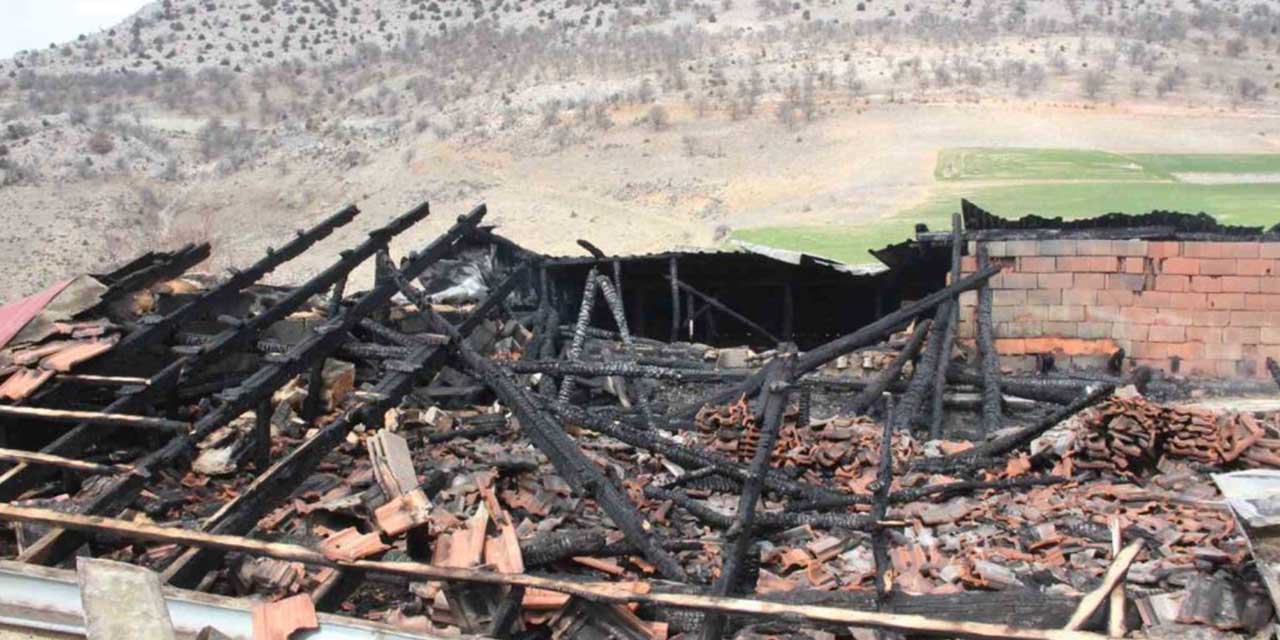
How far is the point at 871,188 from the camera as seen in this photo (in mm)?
26906

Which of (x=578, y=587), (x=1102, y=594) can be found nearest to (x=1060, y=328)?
(x=1102, y=594)

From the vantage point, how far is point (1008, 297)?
1177 centimetres

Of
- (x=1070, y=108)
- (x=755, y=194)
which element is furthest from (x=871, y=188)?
(x=1070, y=108)

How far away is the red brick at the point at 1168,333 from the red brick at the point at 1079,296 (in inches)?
30.1

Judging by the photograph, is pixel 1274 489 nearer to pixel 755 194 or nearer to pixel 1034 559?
pixel 1034 559

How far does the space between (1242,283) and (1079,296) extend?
5.94ft

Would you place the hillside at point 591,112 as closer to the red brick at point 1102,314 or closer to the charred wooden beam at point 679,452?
the red brick at point 1102,314

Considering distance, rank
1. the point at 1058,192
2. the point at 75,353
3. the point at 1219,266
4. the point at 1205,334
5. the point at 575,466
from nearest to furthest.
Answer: the point at 575,466 < the point at 75,353 < the point at 1219,266 < the point at 1205,334 < the point at 1058,192

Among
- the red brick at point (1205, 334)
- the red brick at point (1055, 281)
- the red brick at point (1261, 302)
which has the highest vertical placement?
the red brick at point (1055, 281)

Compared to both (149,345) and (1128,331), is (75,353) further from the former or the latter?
(1128,331)

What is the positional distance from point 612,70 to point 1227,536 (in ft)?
113

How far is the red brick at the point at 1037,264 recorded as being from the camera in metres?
11.7

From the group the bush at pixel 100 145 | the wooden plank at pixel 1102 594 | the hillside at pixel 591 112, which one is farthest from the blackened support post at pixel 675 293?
the bush at pixel 100 145

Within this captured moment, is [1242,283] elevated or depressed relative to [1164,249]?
depressed
